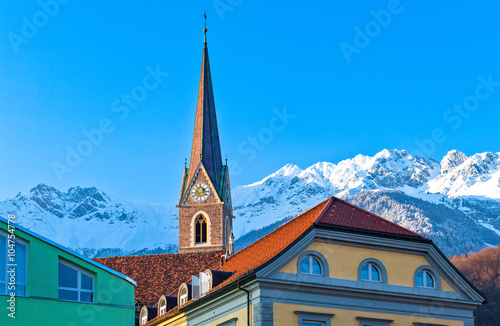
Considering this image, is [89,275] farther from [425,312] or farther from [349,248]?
[425,312]

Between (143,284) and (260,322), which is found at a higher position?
(143,284)

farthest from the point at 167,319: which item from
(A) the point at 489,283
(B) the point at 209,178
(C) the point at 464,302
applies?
(A) the point at 489,283

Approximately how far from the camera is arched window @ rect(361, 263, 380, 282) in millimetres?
40156

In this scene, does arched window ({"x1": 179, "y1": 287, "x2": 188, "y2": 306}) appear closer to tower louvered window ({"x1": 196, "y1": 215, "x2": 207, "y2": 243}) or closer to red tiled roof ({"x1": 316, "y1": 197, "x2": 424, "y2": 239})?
red tiled roof ({"x1": 316, "y1": 197, "x2": 424, "y2": 239})

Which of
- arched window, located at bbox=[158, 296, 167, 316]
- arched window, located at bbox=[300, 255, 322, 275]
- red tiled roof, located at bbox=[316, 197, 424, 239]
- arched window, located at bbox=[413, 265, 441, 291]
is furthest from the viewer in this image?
arched window, located at bbox=[158, 296, 167, 316]

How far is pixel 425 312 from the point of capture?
40.8m

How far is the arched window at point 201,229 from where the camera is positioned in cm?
8925

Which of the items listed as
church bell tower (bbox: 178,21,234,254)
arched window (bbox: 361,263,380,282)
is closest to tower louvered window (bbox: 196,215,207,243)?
church bell tower (bbox: 178,21,234,254)

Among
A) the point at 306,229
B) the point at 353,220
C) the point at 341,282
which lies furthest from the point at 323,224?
the point at 341,282

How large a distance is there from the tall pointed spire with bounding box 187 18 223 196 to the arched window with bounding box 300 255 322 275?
172ft

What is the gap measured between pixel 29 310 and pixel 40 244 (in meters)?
2.55

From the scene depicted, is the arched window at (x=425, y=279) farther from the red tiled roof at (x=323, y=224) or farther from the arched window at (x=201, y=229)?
the arched window at (x=201, y=229)

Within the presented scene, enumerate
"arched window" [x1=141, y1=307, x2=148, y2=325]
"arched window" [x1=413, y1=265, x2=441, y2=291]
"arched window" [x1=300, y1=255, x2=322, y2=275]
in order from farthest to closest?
"arched window" [x1=141, y1=307, x2=148, y2=325]
"arched window" [x1=413, y1=265, x2=441, y2=291]
"arched window" [x1=300, y1=255, x2=322, y2=275]

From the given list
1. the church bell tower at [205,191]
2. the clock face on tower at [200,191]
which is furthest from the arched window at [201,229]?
the clock face on tower at [200,191]
